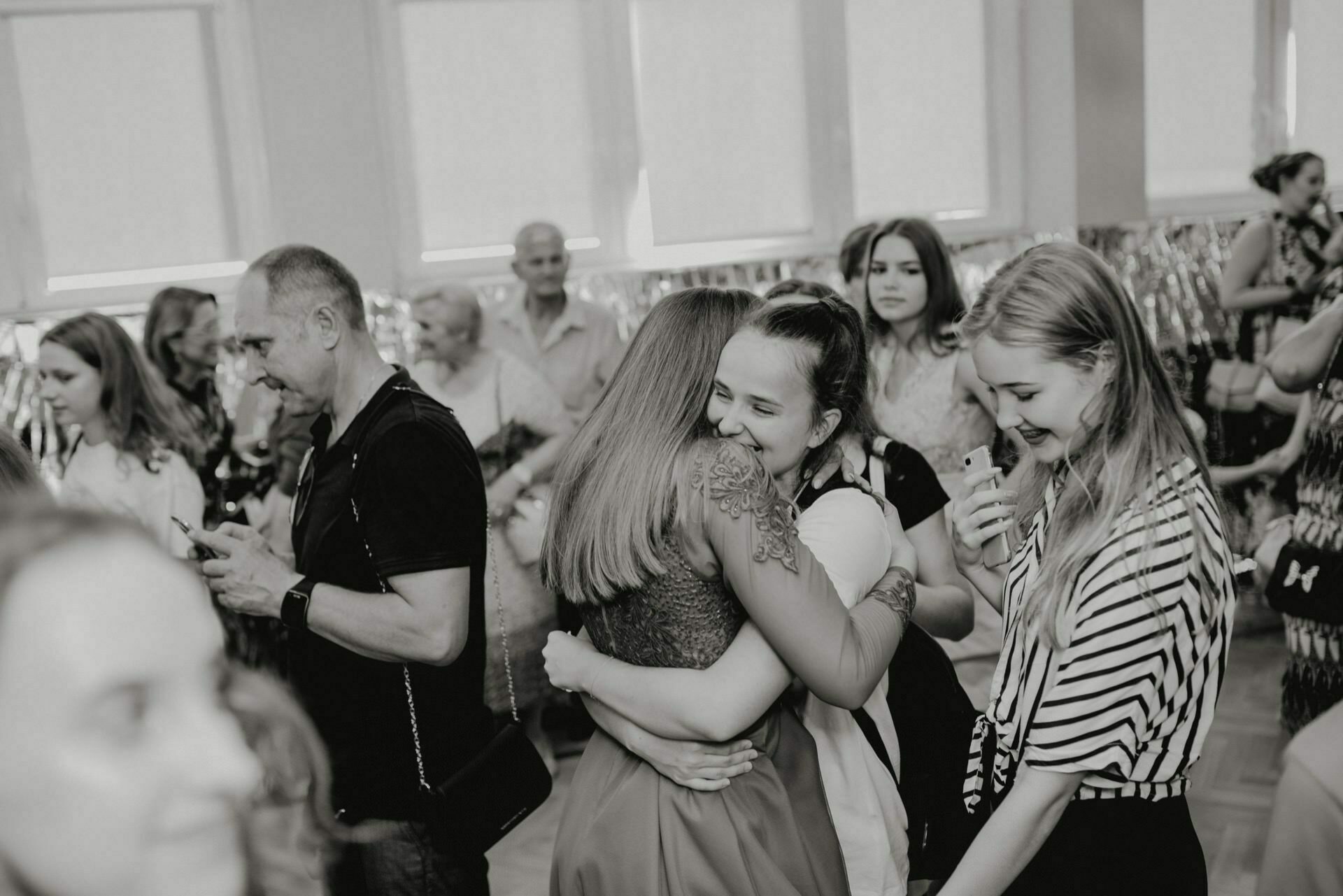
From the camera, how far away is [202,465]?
3.81 metres

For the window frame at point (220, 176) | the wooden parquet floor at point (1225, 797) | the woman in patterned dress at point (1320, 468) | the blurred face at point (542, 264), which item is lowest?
the wooden parquet floor at point (1225, 797)

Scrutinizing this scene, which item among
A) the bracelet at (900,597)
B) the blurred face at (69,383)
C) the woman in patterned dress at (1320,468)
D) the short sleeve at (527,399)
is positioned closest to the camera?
the bracelet at (900,597)

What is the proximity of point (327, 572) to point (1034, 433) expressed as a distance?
1145 millimetres

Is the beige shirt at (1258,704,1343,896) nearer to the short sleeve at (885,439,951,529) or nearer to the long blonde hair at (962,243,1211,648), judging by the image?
the long blonde hair at (962,243,1211,648)

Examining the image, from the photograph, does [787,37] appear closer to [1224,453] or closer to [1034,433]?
[1224,453]

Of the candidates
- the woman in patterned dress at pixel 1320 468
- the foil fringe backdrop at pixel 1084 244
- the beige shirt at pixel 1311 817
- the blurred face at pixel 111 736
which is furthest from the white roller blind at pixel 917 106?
the blurred face at pixel 111 736

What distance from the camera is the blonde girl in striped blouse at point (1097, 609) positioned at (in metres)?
1.33

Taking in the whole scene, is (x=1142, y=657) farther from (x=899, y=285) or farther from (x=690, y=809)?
(x=899, y=285)

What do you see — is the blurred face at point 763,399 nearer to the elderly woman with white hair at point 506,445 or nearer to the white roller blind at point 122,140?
the elderly woman with white hair at point 506,445

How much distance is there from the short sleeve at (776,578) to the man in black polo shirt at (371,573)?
0.61 metres

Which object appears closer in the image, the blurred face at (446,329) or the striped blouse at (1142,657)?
the striped blouse at (1142,657)

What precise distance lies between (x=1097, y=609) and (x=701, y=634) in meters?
0.47

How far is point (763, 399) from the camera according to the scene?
5.35 ft

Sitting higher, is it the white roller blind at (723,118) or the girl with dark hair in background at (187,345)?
the white roller blind at (723,118)
